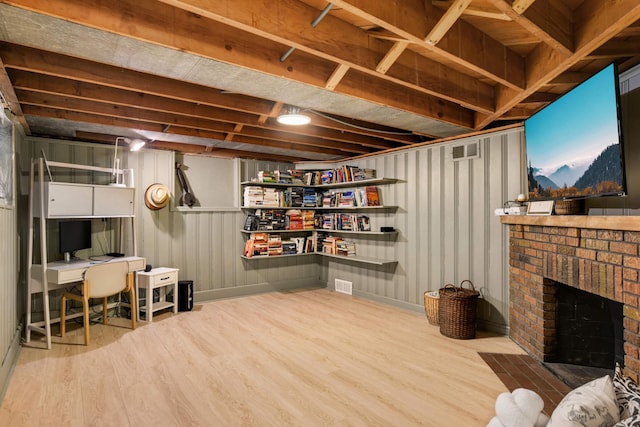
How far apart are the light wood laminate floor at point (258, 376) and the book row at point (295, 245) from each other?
1.37m

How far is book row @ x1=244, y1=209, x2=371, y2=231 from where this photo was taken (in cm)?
520

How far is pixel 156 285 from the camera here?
4.20 metres

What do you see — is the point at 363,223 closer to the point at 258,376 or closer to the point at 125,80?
the point at 258,376

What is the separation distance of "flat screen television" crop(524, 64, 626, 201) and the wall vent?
826 millimetres

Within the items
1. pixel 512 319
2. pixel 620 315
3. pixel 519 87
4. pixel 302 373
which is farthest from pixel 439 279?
pixel 519 87

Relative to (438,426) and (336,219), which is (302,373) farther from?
(336,219)

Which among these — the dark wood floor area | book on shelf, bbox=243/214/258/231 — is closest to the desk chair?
book on shelf, bbox=243/214/258/231

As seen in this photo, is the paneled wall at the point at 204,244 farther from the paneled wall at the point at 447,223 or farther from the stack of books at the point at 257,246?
the paneled wall at the point at 447,223

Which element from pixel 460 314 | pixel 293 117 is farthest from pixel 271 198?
pixel 460 314

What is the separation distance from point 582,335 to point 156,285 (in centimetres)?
439

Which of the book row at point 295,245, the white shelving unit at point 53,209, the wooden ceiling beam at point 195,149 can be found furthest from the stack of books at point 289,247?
the white shelving unit at point 53,209

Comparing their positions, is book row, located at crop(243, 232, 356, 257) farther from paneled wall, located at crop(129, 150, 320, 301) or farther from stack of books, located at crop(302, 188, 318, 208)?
stack of books, located at crop(302, 188, 318, 208)

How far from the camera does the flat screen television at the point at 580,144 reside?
6.96ft

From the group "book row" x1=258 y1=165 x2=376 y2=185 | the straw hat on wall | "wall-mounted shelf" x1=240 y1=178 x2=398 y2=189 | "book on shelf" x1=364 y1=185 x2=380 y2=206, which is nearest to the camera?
the straw hat on wall
